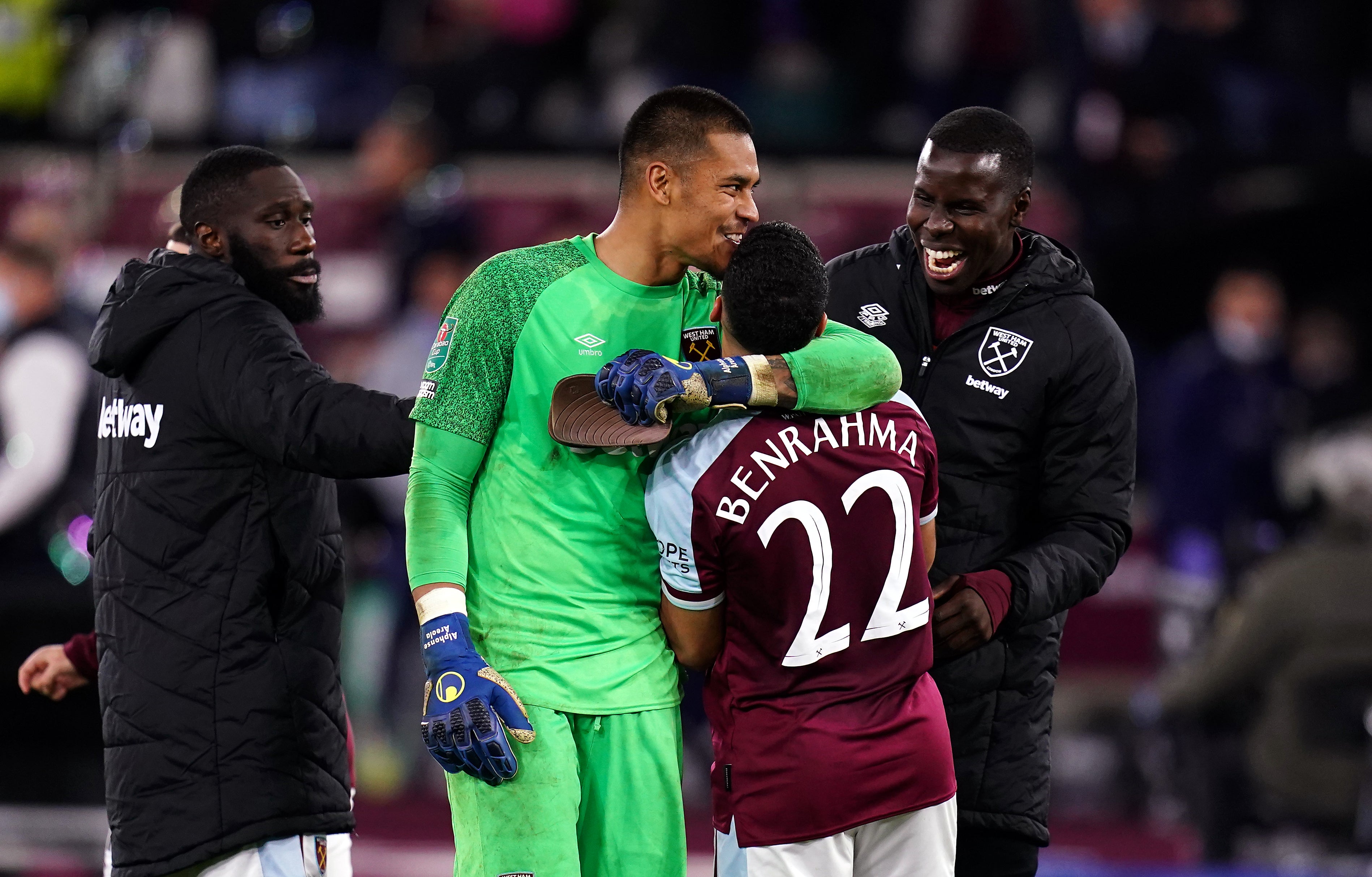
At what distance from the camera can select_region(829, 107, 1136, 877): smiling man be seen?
393 cm

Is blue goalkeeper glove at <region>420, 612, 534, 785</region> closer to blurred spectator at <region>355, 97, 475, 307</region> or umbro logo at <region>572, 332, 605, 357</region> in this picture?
umbro logo at <region>572, 332, 605, 357</region>

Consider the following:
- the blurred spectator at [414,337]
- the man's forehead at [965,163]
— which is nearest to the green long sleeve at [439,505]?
the man's forehead at [965,163]

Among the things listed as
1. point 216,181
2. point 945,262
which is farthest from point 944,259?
point 216,181

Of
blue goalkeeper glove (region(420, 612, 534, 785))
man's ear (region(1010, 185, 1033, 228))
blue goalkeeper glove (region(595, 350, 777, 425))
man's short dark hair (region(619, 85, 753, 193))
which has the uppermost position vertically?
man's short dark hair (region(619, 85, 753, 193))

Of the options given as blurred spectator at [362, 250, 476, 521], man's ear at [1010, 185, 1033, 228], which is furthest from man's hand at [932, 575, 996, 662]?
blurred spectator at [362, 250, 476, 521]

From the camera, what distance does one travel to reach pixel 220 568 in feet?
12.6

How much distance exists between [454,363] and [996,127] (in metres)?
1.42

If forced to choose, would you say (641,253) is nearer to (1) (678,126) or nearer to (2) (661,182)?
(2) (661,182)

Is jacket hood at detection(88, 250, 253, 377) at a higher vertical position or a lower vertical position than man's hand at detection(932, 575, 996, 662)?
higher

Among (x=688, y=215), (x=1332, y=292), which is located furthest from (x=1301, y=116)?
(x=688, y=215)

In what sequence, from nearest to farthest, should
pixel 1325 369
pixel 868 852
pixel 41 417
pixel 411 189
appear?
pixel 868 852, pixel 41 417, pixel 411 189, pixel 1325 369

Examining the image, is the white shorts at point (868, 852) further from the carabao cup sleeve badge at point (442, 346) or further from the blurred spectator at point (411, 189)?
the blurred spectator at point (411, 189)

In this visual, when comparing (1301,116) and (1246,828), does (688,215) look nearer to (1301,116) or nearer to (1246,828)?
(1246,828)

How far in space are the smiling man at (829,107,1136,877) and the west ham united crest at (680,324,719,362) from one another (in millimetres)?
580
